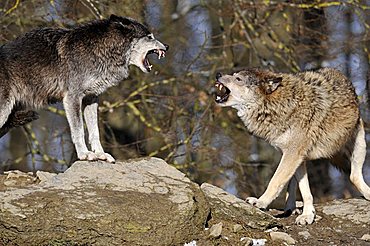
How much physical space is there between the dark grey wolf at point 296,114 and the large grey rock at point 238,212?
0.60 m

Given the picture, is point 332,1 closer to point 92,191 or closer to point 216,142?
point 216,142

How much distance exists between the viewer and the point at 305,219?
7930 mm

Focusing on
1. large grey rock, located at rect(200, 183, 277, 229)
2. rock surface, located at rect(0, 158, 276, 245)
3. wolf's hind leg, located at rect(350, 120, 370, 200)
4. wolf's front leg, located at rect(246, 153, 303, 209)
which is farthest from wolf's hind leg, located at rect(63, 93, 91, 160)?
wolf's hind leg, located at rect(350, 120, 370, 200)

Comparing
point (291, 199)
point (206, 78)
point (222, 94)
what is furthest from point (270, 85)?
point (206, 78)

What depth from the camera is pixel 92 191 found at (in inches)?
262

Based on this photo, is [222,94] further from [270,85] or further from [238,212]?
[238,212]

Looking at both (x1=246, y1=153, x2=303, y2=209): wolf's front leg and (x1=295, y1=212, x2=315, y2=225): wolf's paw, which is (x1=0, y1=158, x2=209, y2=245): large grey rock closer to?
(x1=246, y1=153, x2=303, y2=209): wolf's front leg

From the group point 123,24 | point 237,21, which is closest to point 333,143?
point 123,24

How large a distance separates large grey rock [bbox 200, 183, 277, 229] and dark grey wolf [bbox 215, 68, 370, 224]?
23.4 inches

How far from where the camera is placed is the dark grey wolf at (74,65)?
780 cm

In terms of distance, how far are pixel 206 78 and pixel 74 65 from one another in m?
5.51

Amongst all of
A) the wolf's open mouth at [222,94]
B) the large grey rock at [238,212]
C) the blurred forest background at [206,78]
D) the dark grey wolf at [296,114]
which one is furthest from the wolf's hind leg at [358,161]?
the blurred forest background at [206,78]

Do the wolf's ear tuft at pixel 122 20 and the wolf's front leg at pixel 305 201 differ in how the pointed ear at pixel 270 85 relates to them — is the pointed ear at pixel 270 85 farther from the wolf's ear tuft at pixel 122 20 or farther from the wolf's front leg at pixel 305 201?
the wolf's ear tuft at pixel 122 20

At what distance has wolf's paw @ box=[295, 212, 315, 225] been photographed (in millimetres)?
7898
